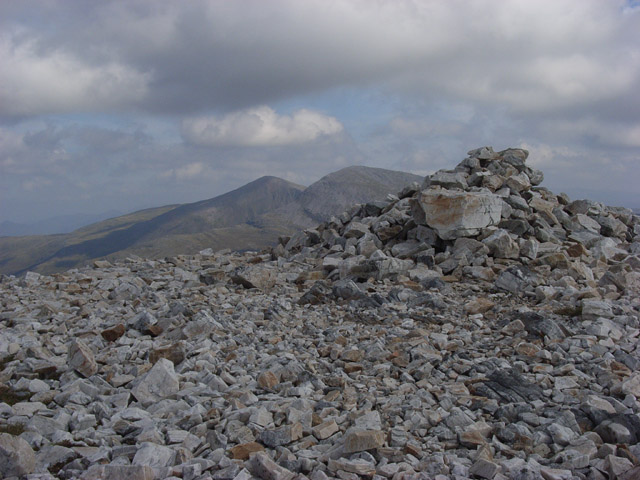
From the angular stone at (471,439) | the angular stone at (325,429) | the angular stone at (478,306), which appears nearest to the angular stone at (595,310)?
the angular stone at (478,306)

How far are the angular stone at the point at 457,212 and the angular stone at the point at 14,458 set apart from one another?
66.9 ft

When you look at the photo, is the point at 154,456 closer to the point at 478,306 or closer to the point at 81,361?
the point at 81,361

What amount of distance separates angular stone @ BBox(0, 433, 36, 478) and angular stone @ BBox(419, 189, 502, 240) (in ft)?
66.9

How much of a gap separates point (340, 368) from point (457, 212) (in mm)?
14609

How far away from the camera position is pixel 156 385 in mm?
9969

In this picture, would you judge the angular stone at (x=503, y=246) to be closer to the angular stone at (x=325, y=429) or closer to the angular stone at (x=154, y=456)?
the angular stone at (x=325, y=429)

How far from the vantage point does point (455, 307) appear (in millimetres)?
16641

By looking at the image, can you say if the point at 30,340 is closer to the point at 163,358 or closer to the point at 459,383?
the point at 163,358

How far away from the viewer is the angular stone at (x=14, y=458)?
6531 mm

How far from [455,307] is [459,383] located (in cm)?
665

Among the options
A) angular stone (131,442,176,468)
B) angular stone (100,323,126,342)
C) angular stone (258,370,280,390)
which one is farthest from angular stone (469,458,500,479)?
angular stone (100,323,126,342)

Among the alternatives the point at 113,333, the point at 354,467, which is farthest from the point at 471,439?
the point at 113,333

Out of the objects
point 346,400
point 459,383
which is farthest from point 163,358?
point 459,383

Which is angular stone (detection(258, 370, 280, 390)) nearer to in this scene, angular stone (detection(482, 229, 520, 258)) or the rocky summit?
the rocky summit
